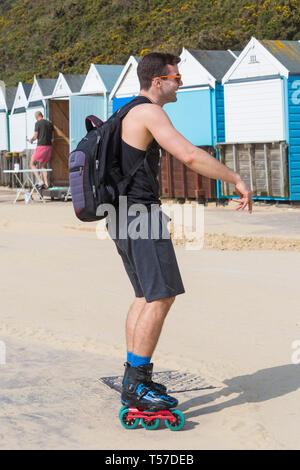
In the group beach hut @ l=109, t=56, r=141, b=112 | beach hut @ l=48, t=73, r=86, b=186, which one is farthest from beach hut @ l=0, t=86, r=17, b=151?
beach hut @ l=109, t=56, r=141, b=112

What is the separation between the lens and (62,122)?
23.2 m

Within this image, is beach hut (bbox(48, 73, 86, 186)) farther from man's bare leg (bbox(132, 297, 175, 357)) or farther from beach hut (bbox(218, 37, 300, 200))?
man's bare leg (bbox(132, 297, 175, 357))

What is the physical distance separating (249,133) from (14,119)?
12.9 m

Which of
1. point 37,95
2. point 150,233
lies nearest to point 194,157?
point 150,233

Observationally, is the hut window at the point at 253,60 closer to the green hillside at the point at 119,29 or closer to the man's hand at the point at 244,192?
the man's hand at the point at 244,192

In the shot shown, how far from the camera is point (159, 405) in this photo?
173 inches

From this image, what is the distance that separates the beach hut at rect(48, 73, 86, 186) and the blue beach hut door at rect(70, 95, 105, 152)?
0.38m

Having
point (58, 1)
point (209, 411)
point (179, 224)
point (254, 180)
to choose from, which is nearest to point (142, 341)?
point (209, 411)

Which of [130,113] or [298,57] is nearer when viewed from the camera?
[130,113]

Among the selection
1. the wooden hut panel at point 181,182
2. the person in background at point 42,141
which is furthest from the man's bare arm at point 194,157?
the person in background at point 42,141

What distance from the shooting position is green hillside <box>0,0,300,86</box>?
3859cm

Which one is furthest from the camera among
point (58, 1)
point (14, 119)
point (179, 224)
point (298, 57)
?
point (58, 1)

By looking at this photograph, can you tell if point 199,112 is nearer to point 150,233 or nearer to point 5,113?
point 5,113

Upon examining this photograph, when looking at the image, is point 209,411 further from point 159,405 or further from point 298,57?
point 298,57
